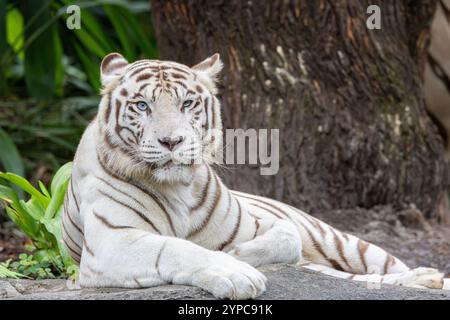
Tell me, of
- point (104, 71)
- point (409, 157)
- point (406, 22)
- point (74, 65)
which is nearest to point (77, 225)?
point (104, 71)

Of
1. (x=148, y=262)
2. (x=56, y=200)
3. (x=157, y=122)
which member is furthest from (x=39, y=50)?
(x=148, y=262)

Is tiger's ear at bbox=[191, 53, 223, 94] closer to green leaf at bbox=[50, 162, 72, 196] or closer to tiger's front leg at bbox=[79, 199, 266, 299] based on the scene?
tiger's front leg at bbox=[79, 199, 266, 299]

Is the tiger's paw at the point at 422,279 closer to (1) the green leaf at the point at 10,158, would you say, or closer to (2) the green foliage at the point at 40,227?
(2) the green foliage at the point at 40,227

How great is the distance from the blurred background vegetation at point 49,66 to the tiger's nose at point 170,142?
362 centimetres

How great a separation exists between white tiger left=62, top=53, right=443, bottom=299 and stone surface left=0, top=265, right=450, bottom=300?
6cm

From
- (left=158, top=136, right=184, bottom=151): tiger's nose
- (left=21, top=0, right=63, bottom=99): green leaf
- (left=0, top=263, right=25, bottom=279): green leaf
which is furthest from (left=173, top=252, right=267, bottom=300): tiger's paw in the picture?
(left=21, top=0, right=63, bottom=99): green leaf

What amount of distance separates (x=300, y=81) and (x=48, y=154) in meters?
2.87

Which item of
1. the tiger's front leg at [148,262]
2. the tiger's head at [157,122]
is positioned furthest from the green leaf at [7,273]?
the tiger's head at [157,122]

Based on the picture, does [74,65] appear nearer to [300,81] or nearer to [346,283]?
[300,81]

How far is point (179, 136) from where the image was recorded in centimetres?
333

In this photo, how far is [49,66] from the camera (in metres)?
7.42

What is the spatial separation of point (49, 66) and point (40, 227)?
9.84 feet

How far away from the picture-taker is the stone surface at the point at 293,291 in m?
3.11

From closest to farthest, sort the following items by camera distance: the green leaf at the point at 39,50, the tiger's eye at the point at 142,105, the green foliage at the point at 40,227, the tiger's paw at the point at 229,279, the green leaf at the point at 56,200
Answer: the tiger's paw at the point at 229,279 → the tiger's eye at the point at 142,105 → the green foliage at the point at 40,227 → the green leaf at the point at 56,200 → the green leaf at the point at 39,50
